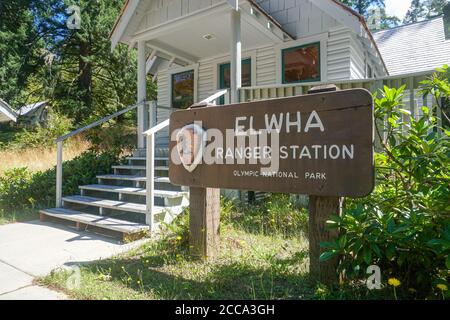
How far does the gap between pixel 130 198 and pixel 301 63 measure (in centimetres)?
512

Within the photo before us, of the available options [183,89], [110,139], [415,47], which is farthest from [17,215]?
[415,47]

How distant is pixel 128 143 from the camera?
889 cm

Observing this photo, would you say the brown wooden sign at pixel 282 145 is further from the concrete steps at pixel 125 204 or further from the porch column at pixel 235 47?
the porch column at pixel 235 47

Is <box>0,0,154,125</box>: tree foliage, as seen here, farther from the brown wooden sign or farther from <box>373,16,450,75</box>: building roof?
the brown wooden sign

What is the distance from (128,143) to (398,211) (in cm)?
761


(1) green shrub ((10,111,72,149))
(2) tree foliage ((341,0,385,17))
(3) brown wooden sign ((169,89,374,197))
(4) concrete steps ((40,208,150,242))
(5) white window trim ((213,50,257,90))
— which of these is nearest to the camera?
(3) brown wooden sign ((169,89,374,197))

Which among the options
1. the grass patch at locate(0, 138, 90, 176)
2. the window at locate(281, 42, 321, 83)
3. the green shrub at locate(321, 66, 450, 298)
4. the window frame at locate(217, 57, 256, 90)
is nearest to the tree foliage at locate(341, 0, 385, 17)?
the window frame at locate(217, 57, 256, 90)

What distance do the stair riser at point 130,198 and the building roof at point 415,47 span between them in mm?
9987

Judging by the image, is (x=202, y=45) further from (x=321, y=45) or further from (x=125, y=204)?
(x=125, y=204)

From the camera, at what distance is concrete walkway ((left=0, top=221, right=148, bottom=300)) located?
294cm

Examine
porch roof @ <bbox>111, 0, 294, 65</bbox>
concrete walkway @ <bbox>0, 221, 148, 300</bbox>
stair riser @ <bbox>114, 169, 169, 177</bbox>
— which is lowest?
concrete walkway @ <bbox>0, 221, 148, 300</bbox>

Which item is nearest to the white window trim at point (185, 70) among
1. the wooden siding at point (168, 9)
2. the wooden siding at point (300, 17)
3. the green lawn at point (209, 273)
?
the wooden siding at point (168, 9)

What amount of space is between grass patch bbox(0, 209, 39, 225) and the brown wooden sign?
3922 mm
